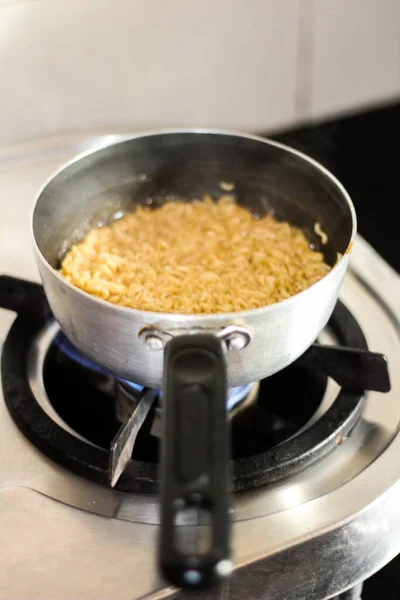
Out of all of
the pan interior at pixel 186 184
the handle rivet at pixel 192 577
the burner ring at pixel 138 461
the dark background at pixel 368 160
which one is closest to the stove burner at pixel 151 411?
the burner ring at pixel 138 461

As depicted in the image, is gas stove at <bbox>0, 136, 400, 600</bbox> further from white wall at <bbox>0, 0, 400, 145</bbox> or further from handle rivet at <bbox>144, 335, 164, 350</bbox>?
white wall at <bbox>0, 0, 400, 145</bbox>

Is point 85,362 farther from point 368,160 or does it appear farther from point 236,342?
point 368,160

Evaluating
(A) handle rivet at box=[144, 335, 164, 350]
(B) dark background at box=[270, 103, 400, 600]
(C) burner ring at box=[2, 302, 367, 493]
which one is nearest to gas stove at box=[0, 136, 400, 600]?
(C) burner ring at box=[2, 302, 367, 493]

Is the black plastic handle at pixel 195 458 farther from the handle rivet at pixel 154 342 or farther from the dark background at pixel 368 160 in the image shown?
the dark background at pixel 368 160

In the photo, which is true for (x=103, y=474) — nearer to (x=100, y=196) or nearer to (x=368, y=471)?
(x=368, y=471)

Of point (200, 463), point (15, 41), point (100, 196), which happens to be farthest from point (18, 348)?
point (15, 41)

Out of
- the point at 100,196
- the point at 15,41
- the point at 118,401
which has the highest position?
the point at 15,41

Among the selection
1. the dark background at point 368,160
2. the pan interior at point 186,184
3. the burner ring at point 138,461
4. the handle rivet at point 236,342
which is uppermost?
the handle rivet at point 236,342
